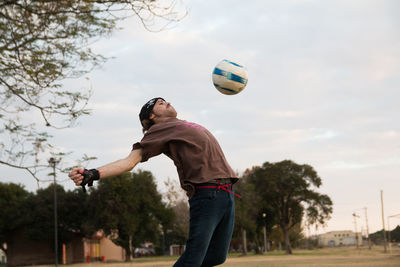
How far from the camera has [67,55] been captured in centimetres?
1234

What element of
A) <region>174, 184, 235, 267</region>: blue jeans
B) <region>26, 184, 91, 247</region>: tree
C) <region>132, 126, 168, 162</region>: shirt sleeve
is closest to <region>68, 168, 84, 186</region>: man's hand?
<region>132, 126, 168, 162</region>: shirt sleeve

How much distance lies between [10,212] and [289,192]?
31.2 meters

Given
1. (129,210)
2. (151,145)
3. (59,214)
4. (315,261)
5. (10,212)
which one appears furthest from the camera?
(10,212)

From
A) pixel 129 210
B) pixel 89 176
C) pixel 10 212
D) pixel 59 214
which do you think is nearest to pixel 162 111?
pixel 89 176

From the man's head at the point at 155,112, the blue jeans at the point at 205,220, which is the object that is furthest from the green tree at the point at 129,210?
the blue jeans at the point at 205,220

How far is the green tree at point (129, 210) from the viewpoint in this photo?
1889 inches

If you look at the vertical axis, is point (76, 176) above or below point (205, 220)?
above

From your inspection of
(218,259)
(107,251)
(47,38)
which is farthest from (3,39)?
(107,251)

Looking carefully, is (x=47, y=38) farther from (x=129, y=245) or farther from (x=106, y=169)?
(x=129, y=245)

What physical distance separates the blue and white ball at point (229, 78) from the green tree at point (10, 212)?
164 ft

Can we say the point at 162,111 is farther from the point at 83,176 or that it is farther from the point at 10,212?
the point at 10,212

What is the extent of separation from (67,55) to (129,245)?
1563 inches

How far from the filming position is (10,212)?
175 ft

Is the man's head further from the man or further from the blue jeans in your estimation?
the blue jeans
